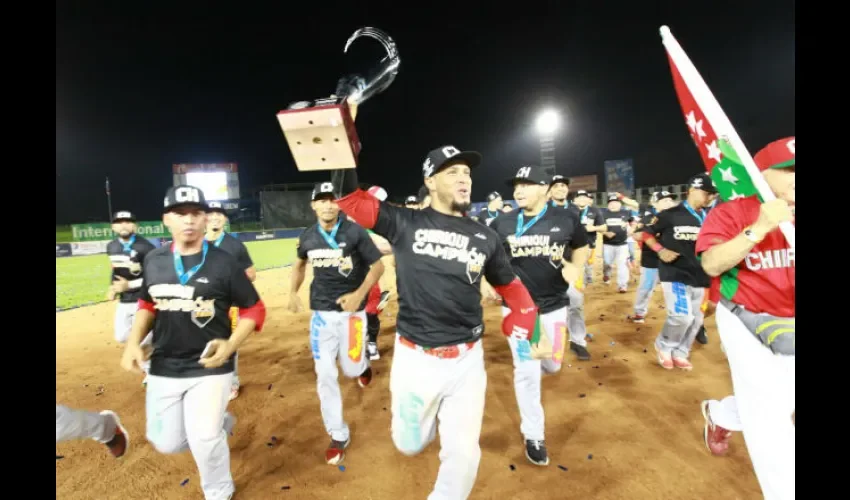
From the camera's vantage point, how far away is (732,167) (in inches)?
99.2

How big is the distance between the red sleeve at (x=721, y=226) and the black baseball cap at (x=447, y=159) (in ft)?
5.70

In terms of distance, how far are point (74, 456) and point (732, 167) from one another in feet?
22.3

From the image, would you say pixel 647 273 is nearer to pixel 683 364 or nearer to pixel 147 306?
pixel 683 364

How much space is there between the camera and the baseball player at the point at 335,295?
12.9 ft

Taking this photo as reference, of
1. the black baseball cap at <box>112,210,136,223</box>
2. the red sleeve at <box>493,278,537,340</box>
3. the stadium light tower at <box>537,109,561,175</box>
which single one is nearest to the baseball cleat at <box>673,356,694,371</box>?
the red sleeve at <box>493,278,537,340</box>

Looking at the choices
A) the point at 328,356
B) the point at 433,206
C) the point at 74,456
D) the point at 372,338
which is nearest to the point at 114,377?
the point at 74,456

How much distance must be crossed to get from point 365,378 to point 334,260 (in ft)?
7.47

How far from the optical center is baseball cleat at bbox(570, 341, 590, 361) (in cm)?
626

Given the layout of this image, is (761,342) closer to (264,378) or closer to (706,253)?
(706,253)

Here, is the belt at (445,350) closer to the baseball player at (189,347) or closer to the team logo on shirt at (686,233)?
the baseball player at (189,347)

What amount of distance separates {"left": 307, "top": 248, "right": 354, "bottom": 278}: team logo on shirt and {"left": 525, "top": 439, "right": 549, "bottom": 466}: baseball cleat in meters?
2.69

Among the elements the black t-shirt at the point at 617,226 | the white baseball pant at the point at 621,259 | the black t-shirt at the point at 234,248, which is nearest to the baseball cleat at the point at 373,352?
the black t-shirt at the point at 234,248

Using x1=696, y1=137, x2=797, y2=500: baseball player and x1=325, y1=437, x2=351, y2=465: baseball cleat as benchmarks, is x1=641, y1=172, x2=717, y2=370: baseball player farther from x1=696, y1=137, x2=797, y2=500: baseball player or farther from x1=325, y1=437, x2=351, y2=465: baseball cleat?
x1=325, y1=437, x2=351, y2=465: baseball cleat

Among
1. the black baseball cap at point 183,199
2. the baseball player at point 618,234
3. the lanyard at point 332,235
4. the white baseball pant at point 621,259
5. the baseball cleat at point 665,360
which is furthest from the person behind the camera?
the white baseball pant at point 621,259
